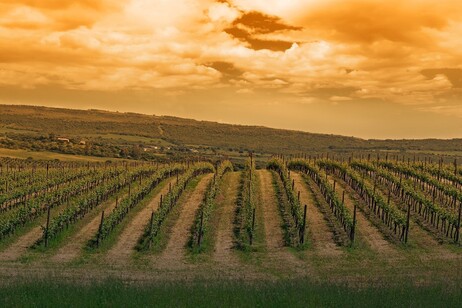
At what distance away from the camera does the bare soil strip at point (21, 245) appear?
3032 centimetres

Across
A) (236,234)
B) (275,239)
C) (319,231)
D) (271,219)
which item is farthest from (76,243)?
(319,231)

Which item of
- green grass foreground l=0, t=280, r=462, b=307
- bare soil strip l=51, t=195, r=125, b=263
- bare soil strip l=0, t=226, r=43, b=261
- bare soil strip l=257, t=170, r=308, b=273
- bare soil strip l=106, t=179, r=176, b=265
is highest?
green grass foreground l=0, t=280, r=462, b=307

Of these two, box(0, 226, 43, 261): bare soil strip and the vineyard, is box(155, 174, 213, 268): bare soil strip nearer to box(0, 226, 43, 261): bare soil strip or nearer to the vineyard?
the vineyard

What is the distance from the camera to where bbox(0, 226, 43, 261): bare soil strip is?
1194 inches

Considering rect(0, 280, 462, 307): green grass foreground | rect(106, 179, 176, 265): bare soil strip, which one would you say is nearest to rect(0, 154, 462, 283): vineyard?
rect(106, 179, 176, 265): bare soil strip

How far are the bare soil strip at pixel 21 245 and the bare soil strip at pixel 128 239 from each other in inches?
207

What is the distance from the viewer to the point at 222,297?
12.2m

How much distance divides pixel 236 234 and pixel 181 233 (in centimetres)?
398

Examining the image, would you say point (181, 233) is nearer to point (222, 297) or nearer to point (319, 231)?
point (319, 231)

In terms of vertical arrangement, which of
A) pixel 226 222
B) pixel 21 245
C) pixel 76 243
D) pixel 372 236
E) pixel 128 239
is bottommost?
pixel 21 245

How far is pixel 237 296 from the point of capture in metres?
12.3

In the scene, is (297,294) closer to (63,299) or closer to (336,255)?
(63,299)

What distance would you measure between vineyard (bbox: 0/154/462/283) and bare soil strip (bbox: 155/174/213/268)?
100mm

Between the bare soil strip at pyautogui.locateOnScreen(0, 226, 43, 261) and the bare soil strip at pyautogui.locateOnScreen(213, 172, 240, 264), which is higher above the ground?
the bare soil strip at pyautogui.locateOnScreen(213, 172, 240, 264)
